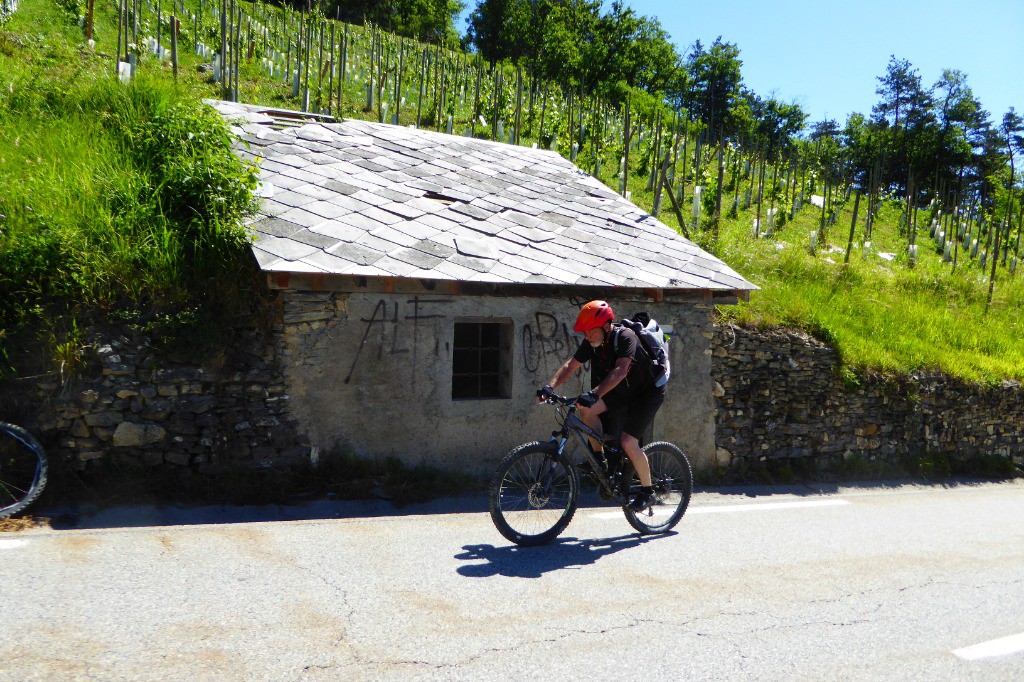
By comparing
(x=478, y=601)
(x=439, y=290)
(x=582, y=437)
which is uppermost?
(x=439, y=290)

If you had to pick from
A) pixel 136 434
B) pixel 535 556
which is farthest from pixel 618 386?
pixel 136 434

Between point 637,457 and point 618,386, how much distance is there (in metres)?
0.59

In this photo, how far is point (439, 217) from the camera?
905 centimetres

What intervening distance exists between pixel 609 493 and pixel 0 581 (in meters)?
4.14

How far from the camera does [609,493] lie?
6.13m

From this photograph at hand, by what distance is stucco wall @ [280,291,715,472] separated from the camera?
7.34 meters

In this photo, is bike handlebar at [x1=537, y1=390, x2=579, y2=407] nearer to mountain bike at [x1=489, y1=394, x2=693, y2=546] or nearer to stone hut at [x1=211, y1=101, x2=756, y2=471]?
mountain bike at [x1=489, y1=394, x2=693, y2=546]

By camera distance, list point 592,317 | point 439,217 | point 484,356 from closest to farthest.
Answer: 1. point 592,317
2. point 484,356
3. point 439,217

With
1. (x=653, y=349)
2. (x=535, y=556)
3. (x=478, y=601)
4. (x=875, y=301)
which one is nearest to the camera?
(x=478, y=601)

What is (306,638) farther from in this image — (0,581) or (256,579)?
(0,581)

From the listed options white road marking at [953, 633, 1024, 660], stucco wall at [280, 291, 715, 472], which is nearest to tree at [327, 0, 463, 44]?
stucco wall at [280, 291, 715, 472]

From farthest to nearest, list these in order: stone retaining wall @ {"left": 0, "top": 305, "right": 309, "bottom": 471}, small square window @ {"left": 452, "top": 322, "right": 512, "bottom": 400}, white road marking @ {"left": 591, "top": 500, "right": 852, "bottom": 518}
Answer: small square window @ {"left": 452, "top": 322, "right": 512, "bottom": 400} < white road marking @ {"left": 591, "top": 500, "right": 852, "bottom": 518} < stone retaining wall @ {"left": 0, "top": 305, "right": 309, "bottom": 471}

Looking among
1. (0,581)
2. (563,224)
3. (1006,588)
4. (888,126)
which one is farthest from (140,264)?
(888,126)

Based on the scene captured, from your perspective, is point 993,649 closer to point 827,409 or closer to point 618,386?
point 618,386
